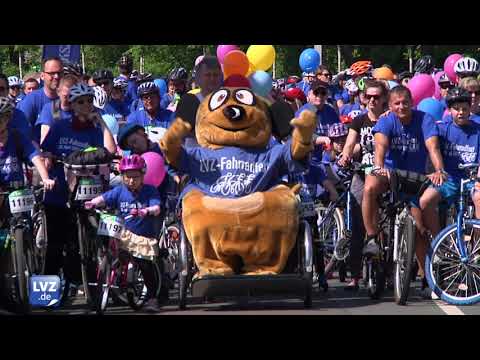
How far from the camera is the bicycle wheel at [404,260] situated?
11.8 metres

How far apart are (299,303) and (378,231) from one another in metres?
1.10

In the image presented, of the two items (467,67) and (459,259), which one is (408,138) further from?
(467,67)

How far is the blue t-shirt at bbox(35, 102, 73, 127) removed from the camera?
40.2 feet

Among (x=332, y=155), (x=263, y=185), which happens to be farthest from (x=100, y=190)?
(x=332, y=155)

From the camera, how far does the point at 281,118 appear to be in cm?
1223

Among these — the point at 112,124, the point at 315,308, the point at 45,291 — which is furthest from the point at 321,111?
the point at 45,291

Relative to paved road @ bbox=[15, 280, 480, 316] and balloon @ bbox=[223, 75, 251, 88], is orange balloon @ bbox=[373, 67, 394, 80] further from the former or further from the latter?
paved road @ bbox=[15, 280, 480, 316]

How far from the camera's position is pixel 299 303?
1232 centimetres

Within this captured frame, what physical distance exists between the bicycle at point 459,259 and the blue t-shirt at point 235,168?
4.77 ft

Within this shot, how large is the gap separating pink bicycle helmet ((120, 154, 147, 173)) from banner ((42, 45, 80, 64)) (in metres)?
5.94

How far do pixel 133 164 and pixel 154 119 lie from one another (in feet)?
9.31

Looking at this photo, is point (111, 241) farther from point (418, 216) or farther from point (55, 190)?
point (418, 216)

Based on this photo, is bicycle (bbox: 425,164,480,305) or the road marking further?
bicycle (bbox: 425,164,480,305)

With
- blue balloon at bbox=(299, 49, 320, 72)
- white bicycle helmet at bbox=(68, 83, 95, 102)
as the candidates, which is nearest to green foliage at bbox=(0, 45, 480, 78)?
blue balloon at bbox=(299, 49, 320, 72)
